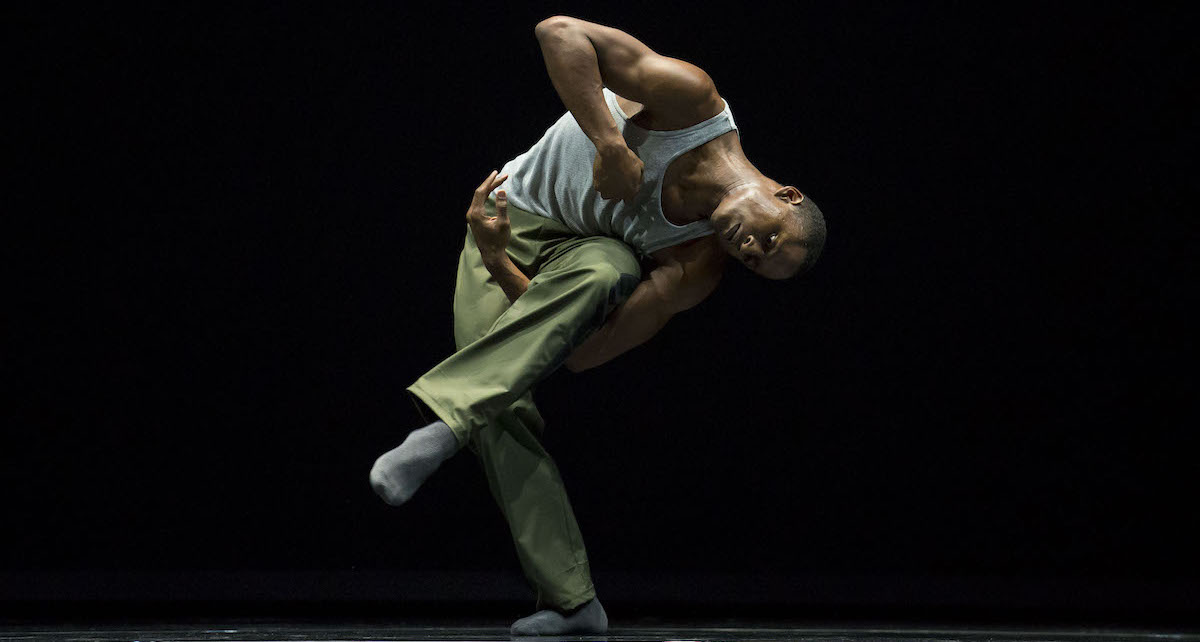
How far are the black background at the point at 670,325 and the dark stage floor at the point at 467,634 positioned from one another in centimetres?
45

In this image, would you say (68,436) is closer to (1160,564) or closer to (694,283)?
(694,283)

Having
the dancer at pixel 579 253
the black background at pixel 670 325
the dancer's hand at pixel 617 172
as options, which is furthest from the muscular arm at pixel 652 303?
the black background at pixel 670 325

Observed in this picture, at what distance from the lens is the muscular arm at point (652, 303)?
7.26 feet

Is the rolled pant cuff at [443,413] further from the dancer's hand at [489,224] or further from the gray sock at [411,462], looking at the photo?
the dancer's hand at [489,224]

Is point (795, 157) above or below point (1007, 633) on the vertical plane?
above

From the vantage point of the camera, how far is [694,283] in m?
2.24

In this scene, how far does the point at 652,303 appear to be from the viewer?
7.26 feet

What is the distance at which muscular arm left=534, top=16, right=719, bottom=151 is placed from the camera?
6.83 ft

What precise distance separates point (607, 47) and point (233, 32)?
1.39m

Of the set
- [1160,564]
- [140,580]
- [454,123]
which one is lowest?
[1160,564]

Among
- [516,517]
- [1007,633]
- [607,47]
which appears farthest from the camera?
[1007,633]

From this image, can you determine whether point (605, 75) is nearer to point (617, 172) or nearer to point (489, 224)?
point (617, 172)

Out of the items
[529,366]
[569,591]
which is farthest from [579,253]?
[569,591]

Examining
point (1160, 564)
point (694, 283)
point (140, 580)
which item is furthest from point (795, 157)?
point (140, 580)
